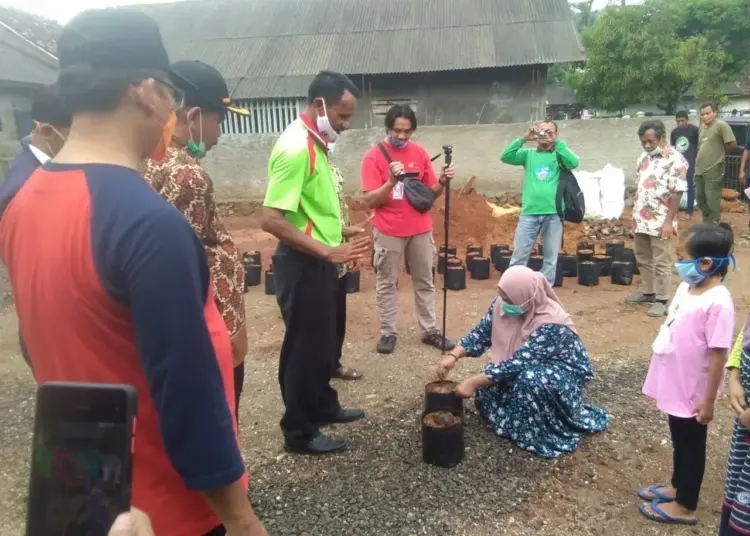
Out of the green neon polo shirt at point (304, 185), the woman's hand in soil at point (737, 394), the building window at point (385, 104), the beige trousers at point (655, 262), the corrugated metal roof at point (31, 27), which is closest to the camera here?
the woman's hand in soil at point (737, 394)

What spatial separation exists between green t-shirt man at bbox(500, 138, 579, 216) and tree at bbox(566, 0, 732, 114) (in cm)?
1472

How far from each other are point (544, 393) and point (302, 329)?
143 cm

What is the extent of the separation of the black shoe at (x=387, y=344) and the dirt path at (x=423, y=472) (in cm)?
25

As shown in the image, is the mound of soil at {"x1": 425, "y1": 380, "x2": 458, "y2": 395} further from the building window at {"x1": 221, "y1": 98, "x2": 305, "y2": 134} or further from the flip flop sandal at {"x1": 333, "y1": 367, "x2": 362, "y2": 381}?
the building window at {"x1": 221, "y1": 98, "x2": 305, "y2": 134}

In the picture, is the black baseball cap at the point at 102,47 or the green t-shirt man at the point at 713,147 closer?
the black baseball cap at the point at 102,47

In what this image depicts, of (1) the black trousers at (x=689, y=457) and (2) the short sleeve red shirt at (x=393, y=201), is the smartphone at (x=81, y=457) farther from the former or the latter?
(2) the short sleeve red shirt at (x=393, y=201)

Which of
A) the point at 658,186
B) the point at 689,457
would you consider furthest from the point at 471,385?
the point at 658,186

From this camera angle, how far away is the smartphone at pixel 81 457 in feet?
3.19

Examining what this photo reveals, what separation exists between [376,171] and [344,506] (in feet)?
9.29

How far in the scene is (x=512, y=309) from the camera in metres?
3.46

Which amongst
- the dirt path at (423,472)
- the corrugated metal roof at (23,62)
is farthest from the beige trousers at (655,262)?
the corrugated metal roof at (23,62)

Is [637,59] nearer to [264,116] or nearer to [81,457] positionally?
[264,116]

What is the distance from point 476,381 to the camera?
3432 mm

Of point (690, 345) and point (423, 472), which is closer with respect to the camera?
point (690, 345)
